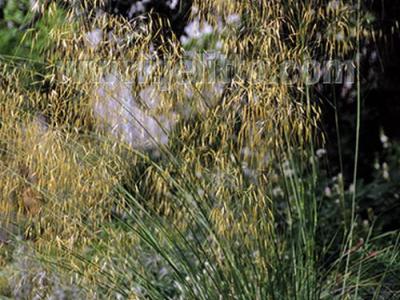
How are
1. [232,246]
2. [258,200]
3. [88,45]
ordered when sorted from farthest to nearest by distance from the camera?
[88,45] → [258,200] → [232,246]

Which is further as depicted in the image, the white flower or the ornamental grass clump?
the white flower

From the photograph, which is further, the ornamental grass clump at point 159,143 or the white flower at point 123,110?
the white flower at point 123,110

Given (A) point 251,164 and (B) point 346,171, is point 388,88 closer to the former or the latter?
(B) point 346,171

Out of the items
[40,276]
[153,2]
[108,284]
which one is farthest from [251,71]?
[153,2]

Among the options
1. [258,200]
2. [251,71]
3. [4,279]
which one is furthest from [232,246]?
[4,279]

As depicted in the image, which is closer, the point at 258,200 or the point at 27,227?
the point at 258,200

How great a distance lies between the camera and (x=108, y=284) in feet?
7.59

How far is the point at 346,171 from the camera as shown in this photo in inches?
159

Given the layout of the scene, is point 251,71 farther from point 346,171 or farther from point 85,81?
point 346,171

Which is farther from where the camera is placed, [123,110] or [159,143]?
[123,110]

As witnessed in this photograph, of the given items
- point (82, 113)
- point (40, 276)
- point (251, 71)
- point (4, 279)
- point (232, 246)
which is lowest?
point (4, 279)

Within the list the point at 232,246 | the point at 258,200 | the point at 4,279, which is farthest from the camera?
the point at 4,279

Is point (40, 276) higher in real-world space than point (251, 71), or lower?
lower

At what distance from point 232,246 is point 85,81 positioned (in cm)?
64
